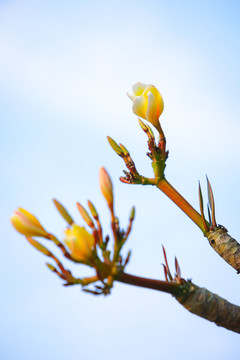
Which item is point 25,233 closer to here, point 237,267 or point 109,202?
point 109,202

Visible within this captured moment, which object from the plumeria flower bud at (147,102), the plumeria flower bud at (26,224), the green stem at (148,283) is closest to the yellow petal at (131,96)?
the plumeria flower bud at (147,102)

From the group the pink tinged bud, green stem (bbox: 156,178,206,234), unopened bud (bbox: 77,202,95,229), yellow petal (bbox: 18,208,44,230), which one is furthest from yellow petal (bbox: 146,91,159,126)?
yellow petal (bbox: 18,208,44,230)

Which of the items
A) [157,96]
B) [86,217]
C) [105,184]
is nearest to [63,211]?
[86,217]

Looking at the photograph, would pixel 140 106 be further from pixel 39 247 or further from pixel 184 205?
pixel 39 247

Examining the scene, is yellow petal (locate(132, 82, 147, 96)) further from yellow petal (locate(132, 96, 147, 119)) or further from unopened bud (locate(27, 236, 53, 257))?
unopened bud (locate(27, 236, 53, 257))

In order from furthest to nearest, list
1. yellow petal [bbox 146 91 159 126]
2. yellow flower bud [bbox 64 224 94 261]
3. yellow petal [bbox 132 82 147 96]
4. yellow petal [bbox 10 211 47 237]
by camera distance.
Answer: yellow petal [bbox 132 82 147 96]
yellow petal [bbox 146 91 159 126]
yellow petal [bbox 10 211 47 237]
yellow flower bud [bbox 64 224 94 261]

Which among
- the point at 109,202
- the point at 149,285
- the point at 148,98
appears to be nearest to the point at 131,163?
the point at 148,98

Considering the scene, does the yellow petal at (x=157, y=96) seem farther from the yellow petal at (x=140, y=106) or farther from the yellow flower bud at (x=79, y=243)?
the yellow flower bud at (x=79, y=243)
